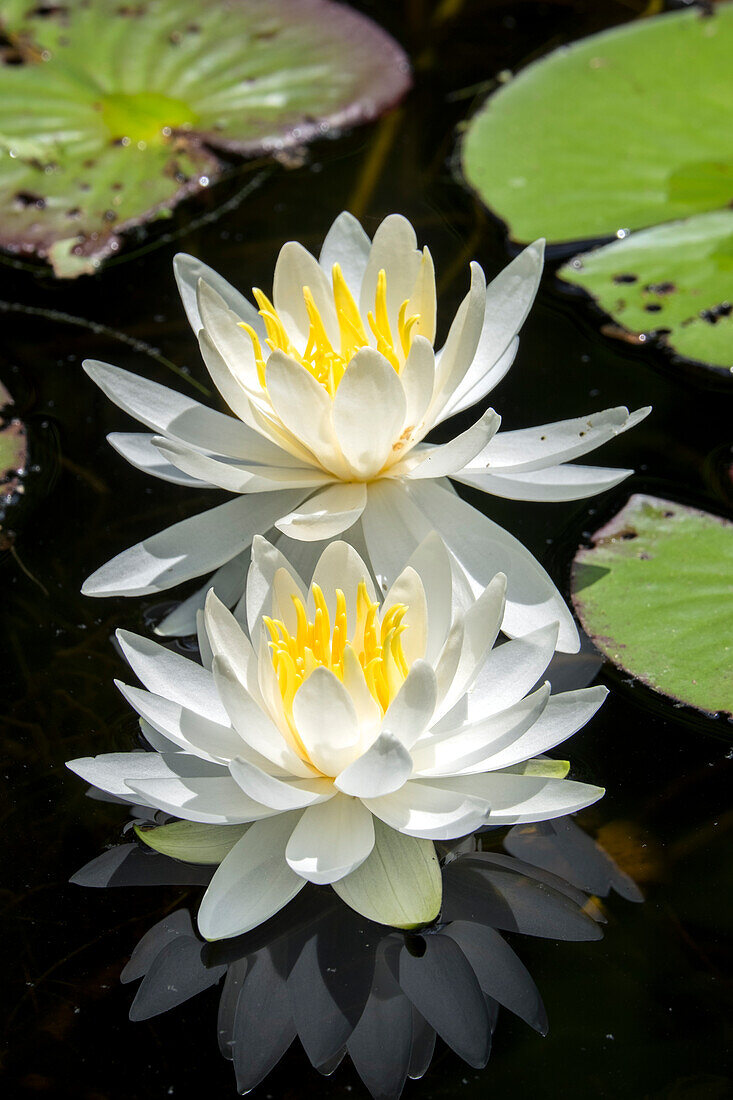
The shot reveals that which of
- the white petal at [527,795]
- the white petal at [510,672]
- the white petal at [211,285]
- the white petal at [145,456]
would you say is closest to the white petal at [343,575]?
the white petal at [510,672]

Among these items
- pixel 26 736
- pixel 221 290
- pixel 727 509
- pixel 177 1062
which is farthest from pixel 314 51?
pixel 177 1062

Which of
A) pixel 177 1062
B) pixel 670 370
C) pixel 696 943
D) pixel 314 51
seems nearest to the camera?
pixel 177 1062

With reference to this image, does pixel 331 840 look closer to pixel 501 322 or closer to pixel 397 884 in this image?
pixel 397 884

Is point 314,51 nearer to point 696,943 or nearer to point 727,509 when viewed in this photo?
point 727,509

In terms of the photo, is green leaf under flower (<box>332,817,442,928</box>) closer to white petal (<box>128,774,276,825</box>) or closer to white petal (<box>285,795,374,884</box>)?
white petal (<box>285,795,374,884</box>)

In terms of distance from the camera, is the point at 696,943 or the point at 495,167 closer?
the point at 696,943

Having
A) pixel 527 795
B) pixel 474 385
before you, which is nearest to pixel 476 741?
pixel 527 795

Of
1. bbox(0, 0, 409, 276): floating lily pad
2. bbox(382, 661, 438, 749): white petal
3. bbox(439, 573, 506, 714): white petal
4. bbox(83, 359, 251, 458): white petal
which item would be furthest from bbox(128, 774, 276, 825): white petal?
bbox(0, 0, 409, 276): floating lily pad
